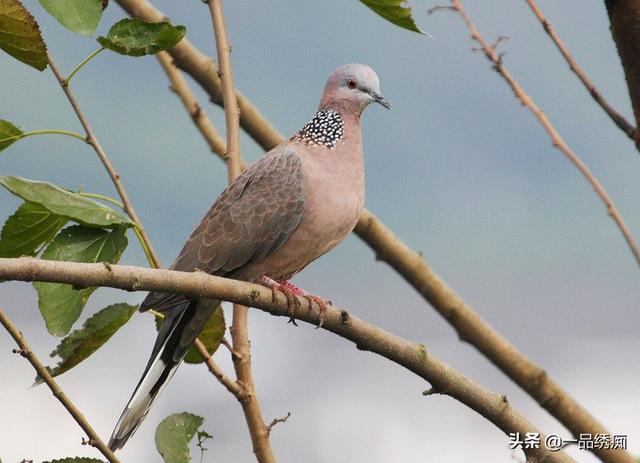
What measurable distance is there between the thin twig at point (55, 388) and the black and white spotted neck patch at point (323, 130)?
5.98ft

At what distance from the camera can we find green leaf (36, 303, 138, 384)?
3033mm

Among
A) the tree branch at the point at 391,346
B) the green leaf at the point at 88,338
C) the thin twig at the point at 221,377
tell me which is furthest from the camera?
the thin twig at the point at 221,377

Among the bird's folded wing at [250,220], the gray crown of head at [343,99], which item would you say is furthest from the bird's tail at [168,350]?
the gray crown of head at [343,99]

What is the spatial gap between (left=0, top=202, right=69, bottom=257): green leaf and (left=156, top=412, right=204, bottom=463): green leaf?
2.35 ft

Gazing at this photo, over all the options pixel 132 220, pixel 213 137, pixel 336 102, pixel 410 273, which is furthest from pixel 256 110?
pixel 132 220

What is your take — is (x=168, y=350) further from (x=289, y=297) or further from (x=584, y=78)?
(x=584, y=78)

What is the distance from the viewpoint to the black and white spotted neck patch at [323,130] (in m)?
4.08

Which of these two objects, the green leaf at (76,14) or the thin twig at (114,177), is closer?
the green leaf at (76,14)

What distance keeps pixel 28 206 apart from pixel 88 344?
50 cm

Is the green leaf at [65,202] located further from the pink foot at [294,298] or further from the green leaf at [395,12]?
the green leaf at [395,12]

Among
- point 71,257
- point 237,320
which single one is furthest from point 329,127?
Result: point 71,257

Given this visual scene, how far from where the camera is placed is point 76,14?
2609 millimetres

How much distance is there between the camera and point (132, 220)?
309 centimetres

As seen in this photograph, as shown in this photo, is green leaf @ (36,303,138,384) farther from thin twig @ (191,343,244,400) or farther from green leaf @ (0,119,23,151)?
green leaf @ (0,119,23,151)
